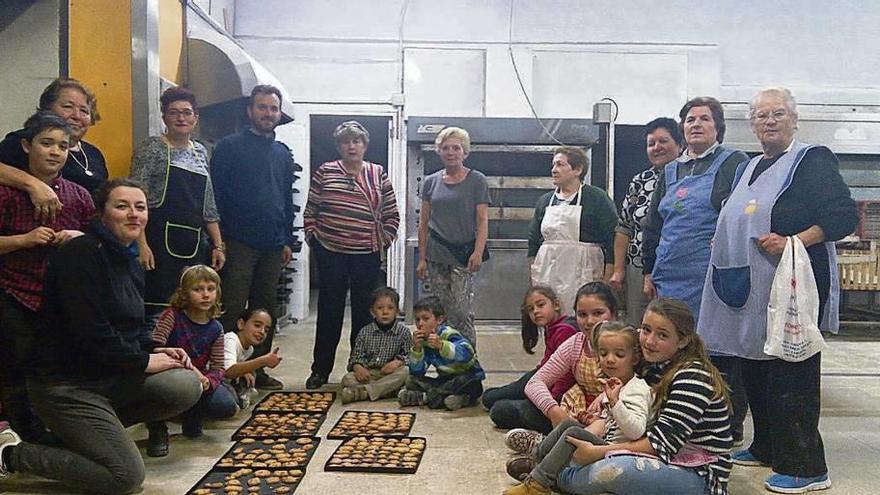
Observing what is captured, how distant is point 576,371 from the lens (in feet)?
9.84

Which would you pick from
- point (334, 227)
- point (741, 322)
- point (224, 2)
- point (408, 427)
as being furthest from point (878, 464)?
point (224, 2)

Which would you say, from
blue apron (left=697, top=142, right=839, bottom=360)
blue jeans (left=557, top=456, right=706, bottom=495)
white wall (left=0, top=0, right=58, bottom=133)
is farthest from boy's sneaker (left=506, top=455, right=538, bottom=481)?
white wall (left=0, top=0, right=58, bottom=133)

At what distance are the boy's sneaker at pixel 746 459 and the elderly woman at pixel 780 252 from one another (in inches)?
7.7

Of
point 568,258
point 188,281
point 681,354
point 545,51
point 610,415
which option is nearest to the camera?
point 681,354

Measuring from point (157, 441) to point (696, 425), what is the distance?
2002mm

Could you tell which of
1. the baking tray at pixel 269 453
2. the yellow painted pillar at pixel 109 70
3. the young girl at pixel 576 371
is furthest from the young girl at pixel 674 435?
the yellow painted pillar at pixel 109 70

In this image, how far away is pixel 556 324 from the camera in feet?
10.9

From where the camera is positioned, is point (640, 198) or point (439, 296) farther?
point (439, 296)

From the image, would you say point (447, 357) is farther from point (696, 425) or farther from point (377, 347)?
point (696, 425)

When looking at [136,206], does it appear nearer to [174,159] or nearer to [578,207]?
[174,159]

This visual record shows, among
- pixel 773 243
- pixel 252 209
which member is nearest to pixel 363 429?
pixel 252 209

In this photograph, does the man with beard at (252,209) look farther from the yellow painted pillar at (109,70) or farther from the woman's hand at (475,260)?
the woman's hand at (475,260)

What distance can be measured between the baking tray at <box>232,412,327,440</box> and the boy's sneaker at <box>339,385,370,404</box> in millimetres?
283

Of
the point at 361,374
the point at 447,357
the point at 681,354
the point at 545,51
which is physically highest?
the point at 545,51
